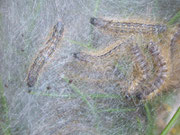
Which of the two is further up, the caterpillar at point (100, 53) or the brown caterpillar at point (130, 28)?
the brown caterpillar at point (130, 28)

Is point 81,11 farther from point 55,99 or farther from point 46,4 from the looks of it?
point 55,99

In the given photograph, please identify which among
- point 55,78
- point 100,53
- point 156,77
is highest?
point 100,53

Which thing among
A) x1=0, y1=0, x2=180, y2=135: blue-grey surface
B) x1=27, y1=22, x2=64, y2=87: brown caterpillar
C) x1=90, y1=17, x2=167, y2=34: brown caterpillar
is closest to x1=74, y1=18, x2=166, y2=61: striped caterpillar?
x1=90, y1=17, x2=167, y2=34: brown caterpillar

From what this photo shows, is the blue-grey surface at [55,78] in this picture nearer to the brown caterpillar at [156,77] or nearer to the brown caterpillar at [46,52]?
the brown caterpillar at [46,52]

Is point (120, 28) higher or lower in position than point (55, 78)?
higher

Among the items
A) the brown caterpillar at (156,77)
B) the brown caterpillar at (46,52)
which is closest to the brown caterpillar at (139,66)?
the brown caterpillar at (156,77)

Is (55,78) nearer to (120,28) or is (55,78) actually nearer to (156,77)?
(120,28)

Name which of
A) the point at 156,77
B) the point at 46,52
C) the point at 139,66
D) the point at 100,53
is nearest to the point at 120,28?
the point at 100,53
